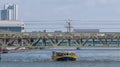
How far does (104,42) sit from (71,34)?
5.67 m

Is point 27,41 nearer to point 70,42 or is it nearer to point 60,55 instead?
point 70,42

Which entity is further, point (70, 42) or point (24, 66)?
point (70, 42)

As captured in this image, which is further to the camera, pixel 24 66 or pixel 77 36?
pixel 77 36

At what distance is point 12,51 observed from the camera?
172875mm

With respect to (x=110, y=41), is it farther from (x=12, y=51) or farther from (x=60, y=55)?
(x=12, y=51)

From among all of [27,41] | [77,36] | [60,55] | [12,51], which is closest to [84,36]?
[77,36]

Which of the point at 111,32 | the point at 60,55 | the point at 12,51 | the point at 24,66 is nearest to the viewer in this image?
the point at 24,66

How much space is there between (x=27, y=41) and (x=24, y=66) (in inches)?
506

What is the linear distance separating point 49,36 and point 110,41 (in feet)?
33.9

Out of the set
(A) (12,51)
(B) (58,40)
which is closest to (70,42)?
(B) (58,40)

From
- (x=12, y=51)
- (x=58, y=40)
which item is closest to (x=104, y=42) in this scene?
(x=58, y=40)

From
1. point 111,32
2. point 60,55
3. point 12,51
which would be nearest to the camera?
point 111,32

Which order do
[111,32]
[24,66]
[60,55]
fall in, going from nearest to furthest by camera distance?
1. [24,66]
2. [111,32]
3. [60,55]

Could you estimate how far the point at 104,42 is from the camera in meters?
100
